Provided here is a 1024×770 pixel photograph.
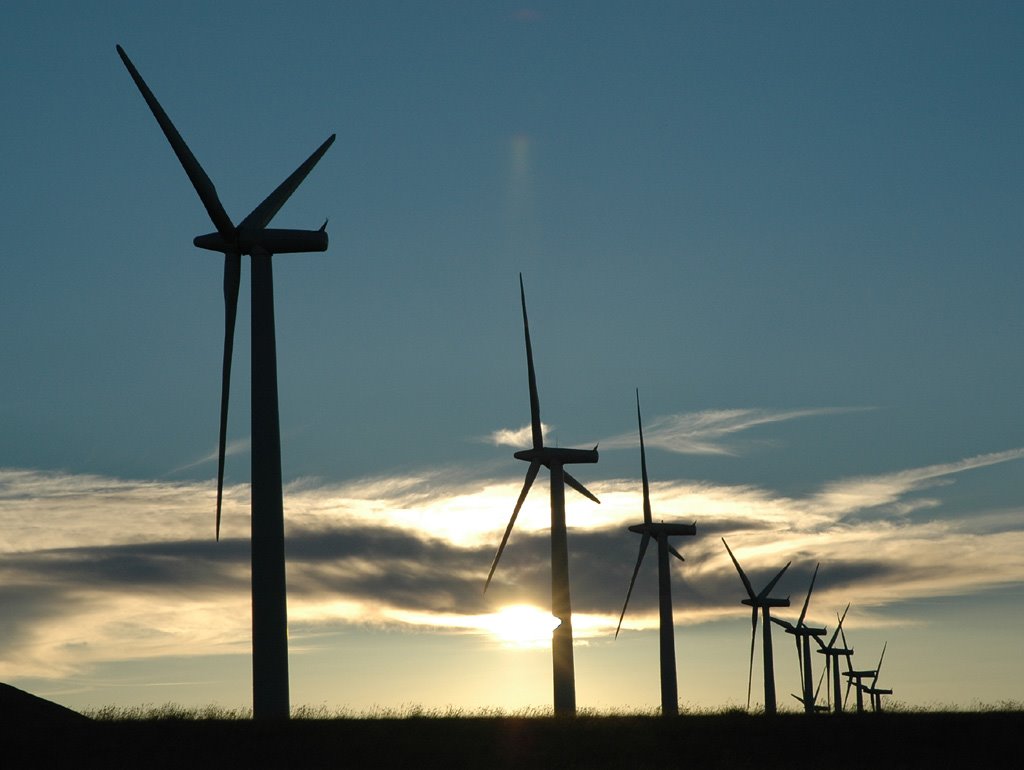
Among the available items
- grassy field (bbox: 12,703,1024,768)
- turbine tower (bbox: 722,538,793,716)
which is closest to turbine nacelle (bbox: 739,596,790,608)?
turbine tower (bbox: 722,538,793,716)

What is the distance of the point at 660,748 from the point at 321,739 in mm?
11798

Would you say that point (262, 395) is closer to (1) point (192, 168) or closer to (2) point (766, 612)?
(1) point (192, 168)

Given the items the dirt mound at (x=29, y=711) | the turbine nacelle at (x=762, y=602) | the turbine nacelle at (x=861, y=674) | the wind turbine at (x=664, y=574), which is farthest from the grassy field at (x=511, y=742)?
the turbine nacelle at (x=861, y=674)

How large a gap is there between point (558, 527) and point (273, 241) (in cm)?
3930

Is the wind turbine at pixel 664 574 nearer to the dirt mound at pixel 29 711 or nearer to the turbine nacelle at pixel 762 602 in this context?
the turbine nacelle at pixel 762 602

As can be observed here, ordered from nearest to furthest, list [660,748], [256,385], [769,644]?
[660,748] → [256,385] → [769,644]

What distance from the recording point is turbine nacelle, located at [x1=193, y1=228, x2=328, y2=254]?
5953 centimetres

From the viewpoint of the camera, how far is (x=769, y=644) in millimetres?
121500

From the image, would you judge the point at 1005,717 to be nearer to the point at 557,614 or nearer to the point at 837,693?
the point at 557,614

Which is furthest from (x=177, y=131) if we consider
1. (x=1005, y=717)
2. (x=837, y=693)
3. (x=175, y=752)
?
(x=837, y=693)

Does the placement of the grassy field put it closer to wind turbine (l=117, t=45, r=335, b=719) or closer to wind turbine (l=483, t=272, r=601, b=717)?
wind turbine (l=117, t=45, r=335, b=719)

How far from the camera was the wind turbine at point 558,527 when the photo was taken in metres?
87.8

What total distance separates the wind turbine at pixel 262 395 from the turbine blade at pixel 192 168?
0.04 m

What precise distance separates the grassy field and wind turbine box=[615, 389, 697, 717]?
42.8 meters
